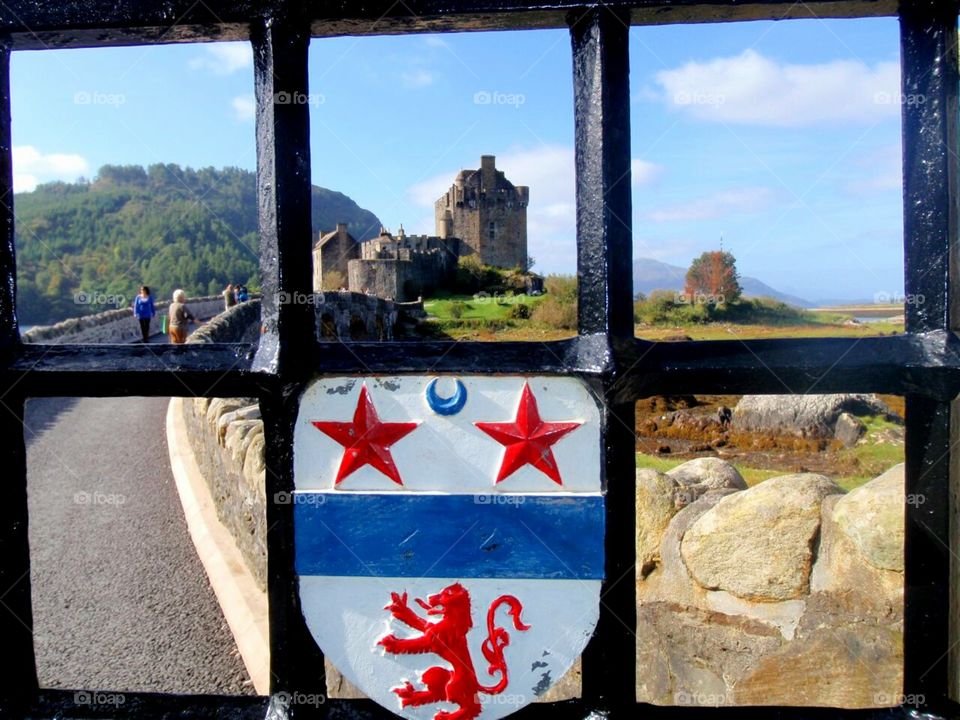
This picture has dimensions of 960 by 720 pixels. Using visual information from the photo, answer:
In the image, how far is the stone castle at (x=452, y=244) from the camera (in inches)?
998

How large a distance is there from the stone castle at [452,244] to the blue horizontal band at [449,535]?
845 inches

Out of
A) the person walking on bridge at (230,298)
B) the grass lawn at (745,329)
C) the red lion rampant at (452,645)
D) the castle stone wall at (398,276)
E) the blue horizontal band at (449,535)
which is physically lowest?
the red lion rampant at (452,645)

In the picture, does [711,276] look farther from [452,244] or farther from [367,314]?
[452,244]

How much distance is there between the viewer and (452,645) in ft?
4.27

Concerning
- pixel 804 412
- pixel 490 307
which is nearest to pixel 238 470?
pixel 804 412

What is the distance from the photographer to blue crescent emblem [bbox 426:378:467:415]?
1283 mm

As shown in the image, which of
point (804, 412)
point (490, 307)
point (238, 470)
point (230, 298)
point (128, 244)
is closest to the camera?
point (238, 470)

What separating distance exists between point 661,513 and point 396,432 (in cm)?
193

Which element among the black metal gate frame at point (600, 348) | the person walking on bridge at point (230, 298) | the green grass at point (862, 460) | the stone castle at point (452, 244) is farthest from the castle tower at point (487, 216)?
the black metal gate frame at point (600, 348)

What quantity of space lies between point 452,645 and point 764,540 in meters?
1.55

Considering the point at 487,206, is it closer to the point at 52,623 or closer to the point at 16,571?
the point at 52,623

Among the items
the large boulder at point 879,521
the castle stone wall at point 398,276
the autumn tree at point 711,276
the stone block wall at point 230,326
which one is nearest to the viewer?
the large boulder at point 879,521

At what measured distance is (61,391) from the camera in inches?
53.5

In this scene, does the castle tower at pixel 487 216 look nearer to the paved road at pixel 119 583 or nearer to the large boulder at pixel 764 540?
the paved road at pixel 119 583
